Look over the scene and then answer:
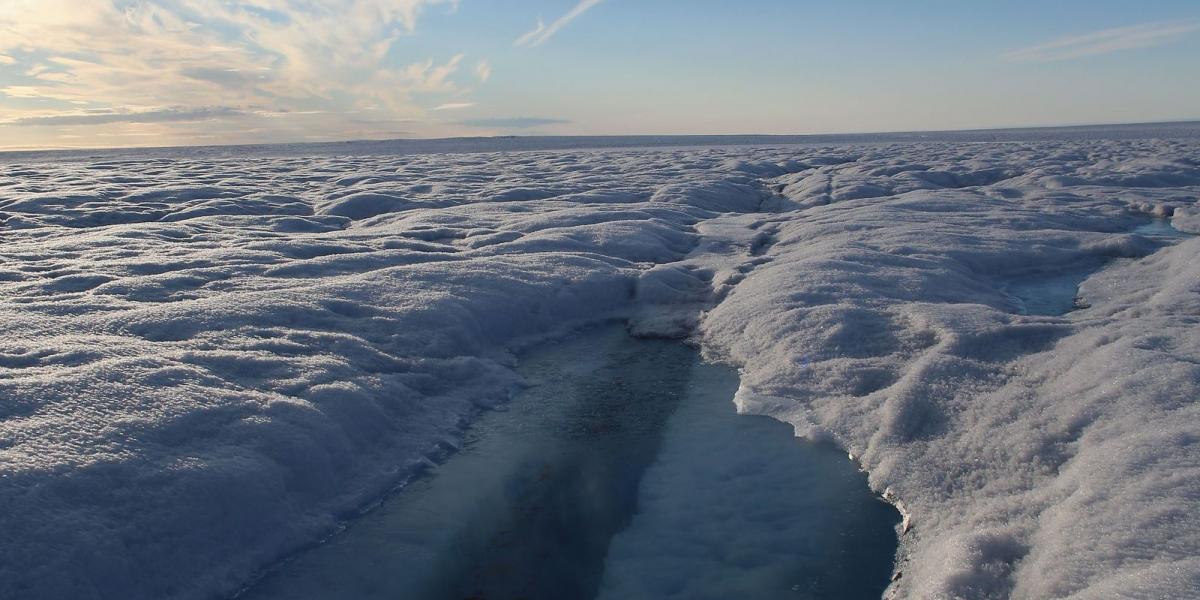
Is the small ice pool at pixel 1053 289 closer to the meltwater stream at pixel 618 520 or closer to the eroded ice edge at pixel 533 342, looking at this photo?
the eroded ice edge at pixel 533 342

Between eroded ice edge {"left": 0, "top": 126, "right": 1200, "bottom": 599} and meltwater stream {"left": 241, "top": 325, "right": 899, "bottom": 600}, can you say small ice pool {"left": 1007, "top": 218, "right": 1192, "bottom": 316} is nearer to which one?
eroded ice edge {"left": 0, "top": 126, "right": 1200, "bottom": 599}

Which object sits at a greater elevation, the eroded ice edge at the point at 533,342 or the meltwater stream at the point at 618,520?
the eroded ice edge at the point at 533,342

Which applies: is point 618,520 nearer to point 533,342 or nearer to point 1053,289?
point 533,342

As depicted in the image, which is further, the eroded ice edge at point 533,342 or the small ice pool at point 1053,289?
the small ice pool at point 1053,289

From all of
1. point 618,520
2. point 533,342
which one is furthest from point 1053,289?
point 618,520

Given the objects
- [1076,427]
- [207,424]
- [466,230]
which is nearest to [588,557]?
[207,424]

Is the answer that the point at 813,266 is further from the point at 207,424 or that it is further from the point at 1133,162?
the point at 1133,162

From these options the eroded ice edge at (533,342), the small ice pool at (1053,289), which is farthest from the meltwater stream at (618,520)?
the small ice pool at (1053,289)
